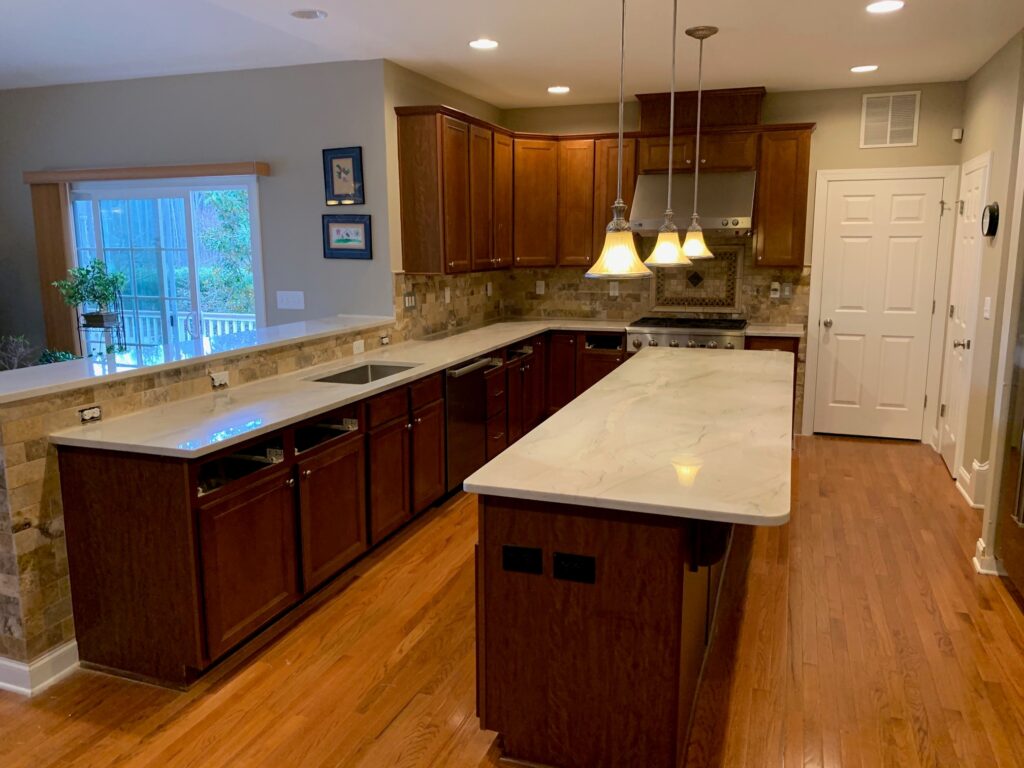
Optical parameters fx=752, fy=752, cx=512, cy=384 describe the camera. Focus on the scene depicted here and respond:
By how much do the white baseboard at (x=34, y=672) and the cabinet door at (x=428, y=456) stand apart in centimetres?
174

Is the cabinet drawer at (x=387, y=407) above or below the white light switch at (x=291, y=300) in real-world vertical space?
below

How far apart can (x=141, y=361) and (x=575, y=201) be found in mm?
3890

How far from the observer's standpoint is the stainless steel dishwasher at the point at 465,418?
4.34 metres

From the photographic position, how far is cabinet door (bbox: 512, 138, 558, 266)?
6.00 meters

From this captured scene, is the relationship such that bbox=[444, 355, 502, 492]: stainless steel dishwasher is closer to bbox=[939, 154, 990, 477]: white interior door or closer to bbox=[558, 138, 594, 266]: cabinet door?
A: bbox=[558, 138, 594, 266]: cabinet door

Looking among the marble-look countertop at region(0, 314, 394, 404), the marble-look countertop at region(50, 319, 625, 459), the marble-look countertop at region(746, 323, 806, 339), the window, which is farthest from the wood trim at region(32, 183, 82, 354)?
the marble-look countertop at region(746, 323, 806, 339)

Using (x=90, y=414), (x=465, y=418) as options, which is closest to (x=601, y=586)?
(x=90, y=414)

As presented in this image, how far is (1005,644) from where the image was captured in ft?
9.50

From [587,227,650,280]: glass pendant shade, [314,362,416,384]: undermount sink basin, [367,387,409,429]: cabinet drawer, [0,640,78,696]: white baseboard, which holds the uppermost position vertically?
[587,227,650,280]: glass pendant shade

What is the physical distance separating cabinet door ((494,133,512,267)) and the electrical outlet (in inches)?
136

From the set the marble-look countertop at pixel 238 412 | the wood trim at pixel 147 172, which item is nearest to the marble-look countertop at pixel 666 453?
the marble-look countertop at pixel 238 412

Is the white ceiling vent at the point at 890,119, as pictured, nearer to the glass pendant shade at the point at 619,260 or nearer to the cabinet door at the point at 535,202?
the cabinet door at the point at 535,202

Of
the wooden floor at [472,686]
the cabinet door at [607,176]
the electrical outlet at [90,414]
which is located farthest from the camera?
the cabinet door at [607,176]

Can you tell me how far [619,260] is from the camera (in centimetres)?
291
